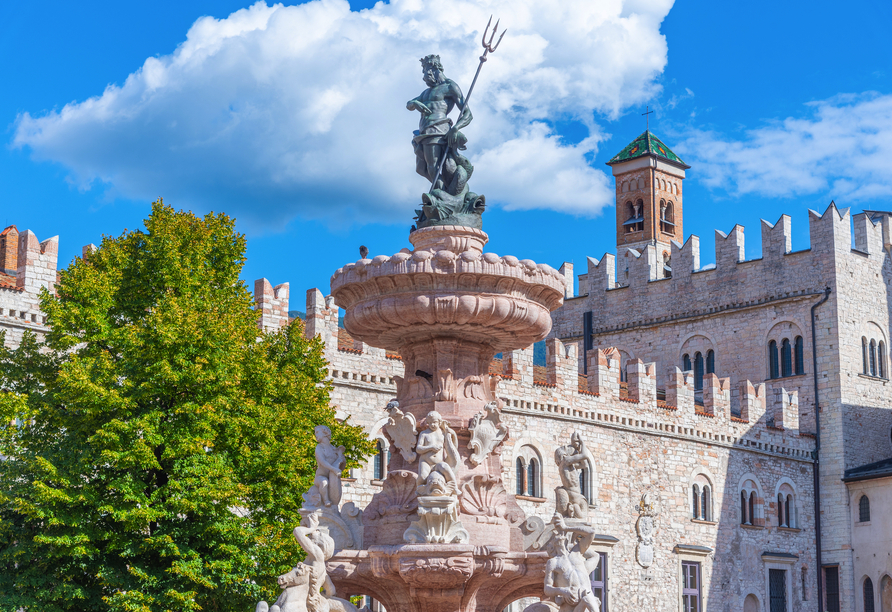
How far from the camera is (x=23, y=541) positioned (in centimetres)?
1895

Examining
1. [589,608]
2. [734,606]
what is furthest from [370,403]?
[589,608]

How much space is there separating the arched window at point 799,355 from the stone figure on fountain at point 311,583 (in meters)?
31.9

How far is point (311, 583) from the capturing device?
1180 cm

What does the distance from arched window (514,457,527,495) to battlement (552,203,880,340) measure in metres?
13.7

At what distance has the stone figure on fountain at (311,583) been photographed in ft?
38.3

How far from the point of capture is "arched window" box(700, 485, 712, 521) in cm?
3705

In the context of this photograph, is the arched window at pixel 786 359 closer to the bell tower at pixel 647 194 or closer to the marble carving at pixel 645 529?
the marble carving at pixel 645 529

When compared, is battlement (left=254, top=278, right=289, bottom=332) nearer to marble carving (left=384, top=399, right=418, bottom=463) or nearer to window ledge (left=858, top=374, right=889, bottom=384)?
marble carving (left=384, top=399, right=418, bottom=463)

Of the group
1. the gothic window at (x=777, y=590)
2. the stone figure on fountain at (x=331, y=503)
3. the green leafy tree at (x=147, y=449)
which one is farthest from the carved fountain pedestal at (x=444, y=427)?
the gothic window at (x=777, y=590)

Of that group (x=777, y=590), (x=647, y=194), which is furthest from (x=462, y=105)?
(x=647, y=194)

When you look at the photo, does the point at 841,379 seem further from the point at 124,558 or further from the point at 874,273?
the point at 124,558

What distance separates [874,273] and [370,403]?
21.3 meters

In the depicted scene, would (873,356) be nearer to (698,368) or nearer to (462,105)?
(698,368)

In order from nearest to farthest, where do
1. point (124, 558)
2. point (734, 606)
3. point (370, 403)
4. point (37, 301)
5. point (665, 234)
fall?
1. point (124, 558)
2. point (37, 301)
3. point (370, 403)
4. point (734, 606)
5. point (665, 234)
